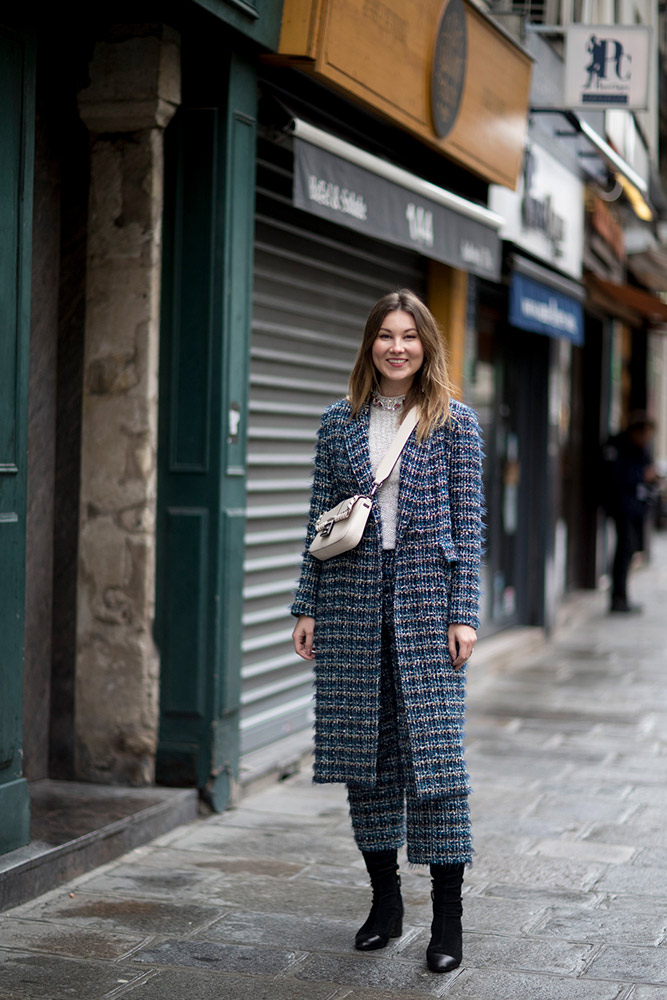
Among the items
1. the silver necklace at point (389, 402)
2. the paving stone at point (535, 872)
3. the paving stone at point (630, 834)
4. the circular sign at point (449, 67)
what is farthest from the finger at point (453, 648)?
the circular sign at point (449, 67)

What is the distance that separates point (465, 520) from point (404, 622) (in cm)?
34

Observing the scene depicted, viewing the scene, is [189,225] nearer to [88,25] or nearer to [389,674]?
[88,25]

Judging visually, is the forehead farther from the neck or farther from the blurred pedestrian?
the blurred pedestrian

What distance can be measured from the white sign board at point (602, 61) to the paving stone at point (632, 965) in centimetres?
630

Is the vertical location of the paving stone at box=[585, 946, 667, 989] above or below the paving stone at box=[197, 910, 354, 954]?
above

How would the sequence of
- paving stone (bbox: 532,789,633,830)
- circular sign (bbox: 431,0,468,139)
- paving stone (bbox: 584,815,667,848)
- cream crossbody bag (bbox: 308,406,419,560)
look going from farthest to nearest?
circular sign (bbox: 431,0,468,139), paving stone (bbox: 532,789,633,830), paving stone (bbox: 584,815,667,848), cream crossbody bag (bbox: 308,406,419,560)

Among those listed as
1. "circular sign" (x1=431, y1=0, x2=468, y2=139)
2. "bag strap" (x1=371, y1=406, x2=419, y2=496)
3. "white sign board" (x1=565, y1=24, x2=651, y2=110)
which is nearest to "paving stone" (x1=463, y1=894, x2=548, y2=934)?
"bag strap" (x1=371, y1=406, x2=419, y2=496)

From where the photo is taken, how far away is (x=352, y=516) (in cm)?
387

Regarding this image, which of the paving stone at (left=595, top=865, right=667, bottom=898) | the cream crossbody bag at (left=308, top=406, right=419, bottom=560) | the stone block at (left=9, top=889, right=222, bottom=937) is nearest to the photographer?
the cream crossbody bag at (left=308, top=406, right=419, bottom=560)

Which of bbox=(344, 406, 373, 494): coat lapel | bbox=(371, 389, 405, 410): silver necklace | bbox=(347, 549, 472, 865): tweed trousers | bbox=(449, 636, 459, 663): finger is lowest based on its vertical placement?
bbox=(347, 549, 472, 865): tweed trousers

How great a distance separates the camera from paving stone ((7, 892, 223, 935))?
13.9 feet

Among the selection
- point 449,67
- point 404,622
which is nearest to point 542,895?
point 404,622

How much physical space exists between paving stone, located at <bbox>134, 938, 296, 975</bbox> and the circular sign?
482 cm

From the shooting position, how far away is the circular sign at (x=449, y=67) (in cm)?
725
